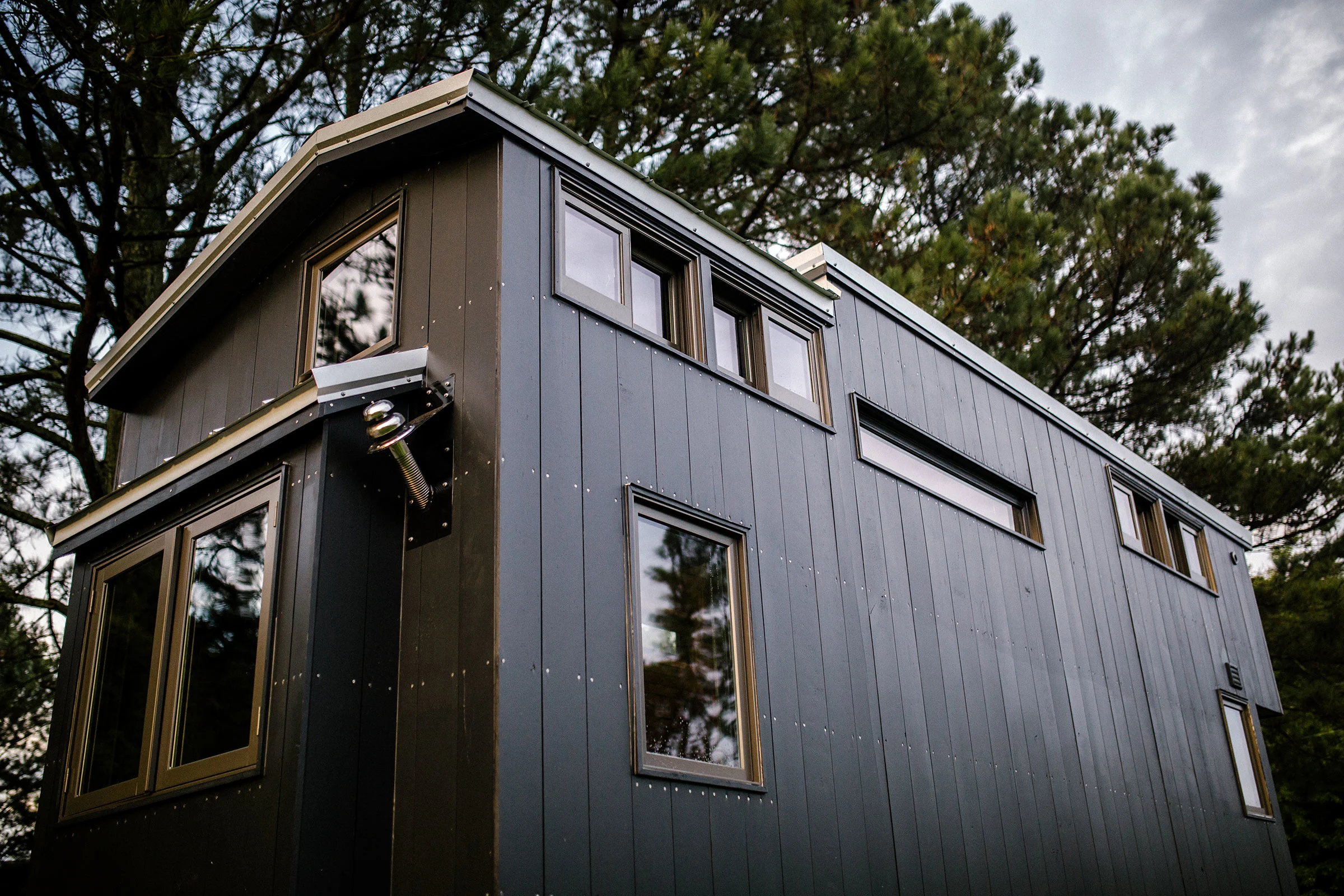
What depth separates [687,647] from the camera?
5.37 m

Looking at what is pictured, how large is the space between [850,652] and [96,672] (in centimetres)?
398

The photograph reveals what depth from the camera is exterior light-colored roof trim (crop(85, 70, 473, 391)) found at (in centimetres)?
550

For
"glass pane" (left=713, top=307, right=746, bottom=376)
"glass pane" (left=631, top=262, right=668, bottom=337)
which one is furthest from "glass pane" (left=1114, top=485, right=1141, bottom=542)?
"glass pane" (left=631, top=262, right=668, bottom=337)

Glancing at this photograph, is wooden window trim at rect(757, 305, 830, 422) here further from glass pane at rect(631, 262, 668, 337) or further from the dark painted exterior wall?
glass pane at rect(631, 262, 668, 337)

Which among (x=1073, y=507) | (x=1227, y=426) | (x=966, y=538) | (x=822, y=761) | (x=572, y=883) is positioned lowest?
(x=572, y=883)

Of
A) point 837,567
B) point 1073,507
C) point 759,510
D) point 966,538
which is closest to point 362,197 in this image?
point 759,510

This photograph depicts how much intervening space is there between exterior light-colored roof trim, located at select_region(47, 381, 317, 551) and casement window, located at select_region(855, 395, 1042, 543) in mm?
3462

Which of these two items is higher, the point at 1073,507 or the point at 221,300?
the point at 221,300

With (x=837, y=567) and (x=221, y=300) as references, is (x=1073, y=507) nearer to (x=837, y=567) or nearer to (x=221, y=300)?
(x=837, y=567)

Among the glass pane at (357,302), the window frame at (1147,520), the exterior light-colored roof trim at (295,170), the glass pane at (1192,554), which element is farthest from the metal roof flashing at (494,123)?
the glass pane at (1192,554)

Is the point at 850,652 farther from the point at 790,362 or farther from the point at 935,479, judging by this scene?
the point at 935,479

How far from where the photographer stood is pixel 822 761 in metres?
5.84

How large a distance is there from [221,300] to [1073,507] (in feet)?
21.3

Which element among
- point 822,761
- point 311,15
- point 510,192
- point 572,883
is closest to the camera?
point 572,883
